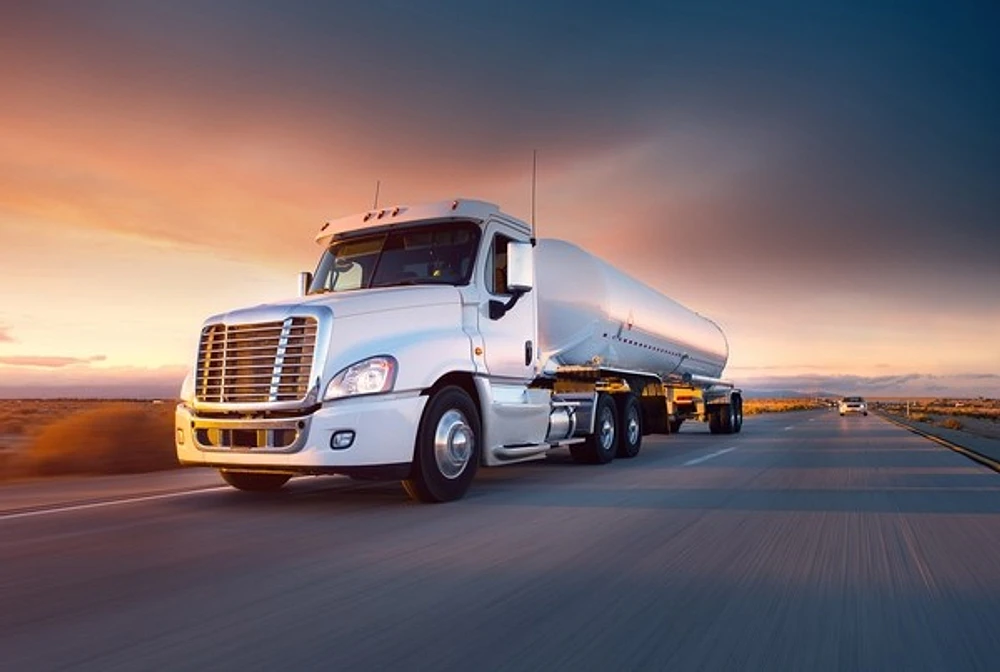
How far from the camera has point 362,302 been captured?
26.3ft

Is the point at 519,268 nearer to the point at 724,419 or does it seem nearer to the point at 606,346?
the point at 606,346

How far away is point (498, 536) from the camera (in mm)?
6426

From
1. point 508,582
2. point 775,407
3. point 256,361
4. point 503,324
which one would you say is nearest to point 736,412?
point 503,324

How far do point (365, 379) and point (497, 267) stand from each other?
281cm

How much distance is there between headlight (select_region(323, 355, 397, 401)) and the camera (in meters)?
7.57

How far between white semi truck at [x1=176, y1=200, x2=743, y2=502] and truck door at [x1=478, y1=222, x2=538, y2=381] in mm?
25

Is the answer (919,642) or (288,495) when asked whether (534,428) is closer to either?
(288,495)

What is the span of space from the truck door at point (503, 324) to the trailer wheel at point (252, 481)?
272 cm

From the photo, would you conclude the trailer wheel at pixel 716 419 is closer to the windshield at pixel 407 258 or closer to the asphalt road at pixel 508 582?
the asphalt road at pixel 508 582

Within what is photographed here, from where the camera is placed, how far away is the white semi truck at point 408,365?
7.62 meters

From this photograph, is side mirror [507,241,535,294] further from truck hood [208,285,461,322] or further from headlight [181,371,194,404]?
headlight [181,371,194,404]

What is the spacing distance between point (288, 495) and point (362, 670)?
236 inches

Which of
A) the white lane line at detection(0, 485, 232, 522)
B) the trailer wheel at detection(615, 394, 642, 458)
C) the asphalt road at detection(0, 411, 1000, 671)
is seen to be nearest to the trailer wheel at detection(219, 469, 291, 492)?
the asphalt road at detection(0, 411, 1000, 671)

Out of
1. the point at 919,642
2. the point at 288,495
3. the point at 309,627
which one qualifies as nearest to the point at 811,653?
the point at 919,642
